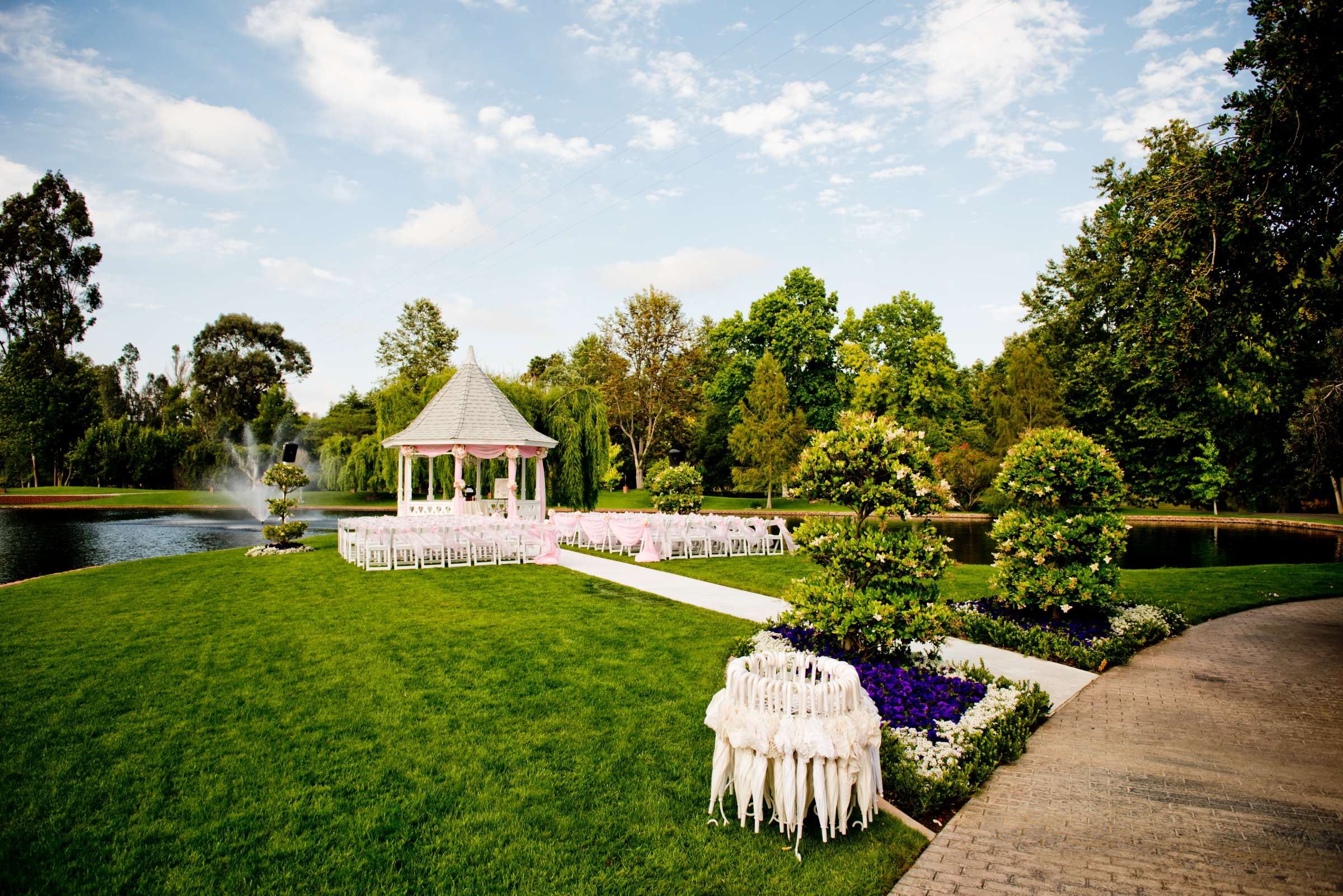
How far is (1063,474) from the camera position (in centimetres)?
862

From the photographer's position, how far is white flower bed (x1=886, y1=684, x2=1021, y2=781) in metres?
4.34

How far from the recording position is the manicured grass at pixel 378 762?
3377mm

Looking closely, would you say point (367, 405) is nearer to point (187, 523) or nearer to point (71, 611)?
point (187, 523)

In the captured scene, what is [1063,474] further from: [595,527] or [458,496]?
[458,496]

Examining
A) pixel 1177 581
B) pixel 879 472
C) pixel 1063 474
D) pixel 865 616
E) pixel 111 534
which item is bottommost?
pixel 1177 581

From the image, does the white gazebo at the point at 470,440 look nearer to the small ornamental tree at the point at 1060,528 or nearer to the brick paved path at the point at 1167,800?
the small ornamental tree at the point at 1060,528

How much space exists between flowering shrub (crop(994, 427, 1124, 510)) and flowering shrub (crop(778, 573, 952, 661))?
141 inches

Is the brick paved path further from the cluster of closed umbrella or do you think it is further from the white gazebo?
the white gazebo

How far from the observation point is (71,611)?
9.65m

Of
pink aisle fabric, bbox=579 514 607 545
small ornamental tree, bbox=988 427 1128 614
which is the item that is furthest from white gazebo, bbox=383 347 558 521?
small ornamental tree, bbox=988 427 1128 614

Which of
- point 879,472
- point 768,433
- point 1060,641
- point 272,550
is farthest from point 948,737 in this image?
point 768,433

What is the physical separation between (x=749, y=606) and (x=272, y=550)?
13090mm

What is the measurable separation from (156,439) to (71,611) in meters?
51.5

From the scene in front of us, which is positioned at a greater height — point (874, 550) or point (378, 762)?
point (874, 550)
